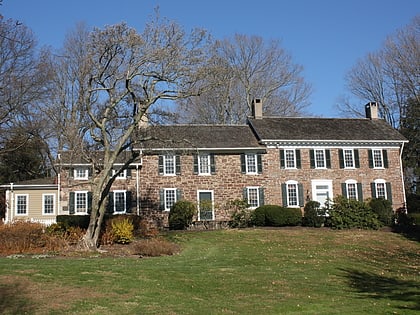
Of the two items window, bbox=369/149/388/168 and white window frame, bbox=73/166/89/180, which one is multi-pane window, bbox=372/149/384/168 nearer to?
window, bbox=369/149/388/168

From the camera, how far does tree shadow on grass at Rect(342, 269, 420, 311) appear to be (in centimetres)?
1198

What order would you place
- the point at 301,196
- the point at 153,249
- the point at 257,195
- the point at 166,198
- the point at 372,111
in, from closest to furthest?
the point at 153,249 < the point at 166,198 < the point at 257,195 < the point at 301,196 < the point at 372,111

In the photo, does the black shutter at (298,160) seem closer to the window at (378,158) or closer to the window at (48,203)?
the window at (378,158)


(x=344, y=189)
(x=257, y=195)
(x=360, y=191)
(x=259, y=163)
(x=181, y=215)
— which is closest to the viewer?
(x=181, y=215)

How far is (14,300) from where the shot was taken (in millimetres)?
10406

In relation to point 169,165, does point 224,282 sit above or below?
below

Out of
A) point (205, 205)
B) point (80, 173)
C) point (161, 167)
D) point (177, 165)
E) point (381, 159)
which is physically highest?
point (381, 159)

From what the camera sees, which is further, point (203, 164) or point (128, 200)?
point (203, 164)

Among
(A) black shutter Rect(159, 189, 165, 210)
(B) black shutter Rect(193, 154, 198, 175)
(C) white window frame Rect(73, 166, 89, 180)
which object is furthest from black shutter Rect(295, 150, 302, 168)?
(C) white window frame Rect(73, 166, 89, 180)

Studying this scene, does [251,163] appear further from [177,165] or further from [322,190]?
[322,190]

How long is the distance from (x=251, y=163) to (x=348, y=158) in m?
6.61

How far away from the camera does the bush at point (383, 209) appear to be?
29.7 meters

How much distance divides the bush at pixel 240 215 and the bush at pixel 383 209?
24.8 ft

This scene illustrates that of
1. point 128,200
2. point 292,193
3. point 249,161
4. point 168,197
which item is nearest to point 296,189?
point 292,193
